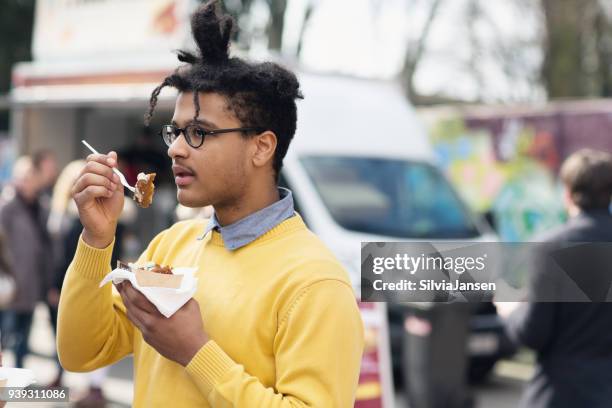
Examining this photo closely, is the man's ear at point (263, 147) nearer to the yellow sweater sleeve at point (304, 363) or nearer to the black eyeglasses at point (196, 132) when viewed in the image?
the black eyeglasses at point (196, 132)

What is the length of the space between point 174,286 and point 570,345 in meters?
2.16

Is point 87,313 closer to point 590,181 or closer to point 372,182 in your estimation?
point 590,181

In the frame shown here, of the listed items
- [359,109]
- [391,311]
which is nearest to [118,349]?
[391,311]

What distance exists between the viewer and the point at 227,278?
2.10 metres

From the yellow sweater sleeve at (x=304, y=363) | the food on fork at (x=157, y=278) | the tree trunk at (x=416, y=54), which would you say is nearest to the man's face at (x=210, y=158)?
the food on fork at (x=157, y=278)

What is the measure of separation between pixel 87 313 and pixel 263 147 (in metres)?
0.62

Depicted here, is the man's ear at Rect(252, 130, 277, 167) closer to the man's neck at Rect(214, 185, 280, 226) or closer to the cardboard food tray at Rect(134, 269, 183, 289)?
the man's neck at Rect(214, 185, 280, 226)

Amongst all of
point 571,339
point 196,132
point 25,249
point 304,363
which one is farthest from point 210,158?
point 25,249

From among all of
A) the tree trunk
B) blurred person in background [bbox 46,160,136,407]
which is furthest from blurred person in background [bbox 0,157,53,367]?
the tree trunk

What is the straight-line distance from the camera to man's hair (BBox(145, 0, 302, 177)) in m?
2.13

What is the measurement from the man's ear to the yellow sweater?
17 centimetres

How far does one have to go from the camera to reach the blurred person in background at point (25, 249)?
712cm

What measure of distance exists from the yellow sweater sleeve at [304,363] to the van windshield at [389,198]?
520cm

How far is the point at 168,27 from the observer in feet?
33.0
